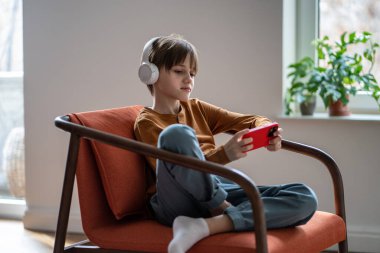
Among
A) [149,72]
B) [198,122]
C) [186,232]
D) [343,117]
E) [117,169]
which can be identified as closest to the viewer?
[186,232]

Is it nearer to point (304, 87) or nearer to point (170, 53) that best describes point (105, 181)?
point (170, 53)

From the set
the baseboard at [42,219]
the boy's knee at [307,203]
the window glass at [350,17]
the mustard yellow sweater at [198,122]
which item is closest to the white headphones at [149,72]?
the mustard yellow sweater at [198,122]

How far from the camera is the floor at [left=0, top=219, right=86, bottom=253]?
302 cm

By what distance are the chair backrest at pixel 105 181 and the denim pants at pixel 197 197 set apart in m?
0.08

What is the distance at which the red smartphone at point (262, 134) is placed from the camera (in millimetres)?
1979

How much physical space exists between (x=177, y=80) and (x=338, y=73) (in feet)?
3.34

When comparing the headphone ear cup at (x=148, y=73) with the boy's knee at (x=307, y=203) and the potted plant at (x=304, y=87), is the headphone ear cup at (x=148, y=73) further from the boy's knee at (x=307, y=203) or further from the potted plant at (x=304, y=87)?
the potted plant at (x=304, y=87)

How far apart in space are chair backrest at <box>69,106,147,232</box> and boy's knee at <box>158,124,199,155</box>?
24cm

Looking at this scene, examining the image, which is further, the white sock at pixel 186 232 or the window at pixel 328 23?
the window at pixel 328 23

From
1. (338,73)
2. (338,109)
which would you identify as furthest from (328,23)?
(338,109)

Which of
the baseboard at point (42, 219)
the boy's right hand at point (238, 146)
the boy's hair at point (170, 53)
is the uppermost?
the boy's hair at point (170, 53)

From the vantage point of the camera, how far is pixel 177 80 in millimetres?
2225

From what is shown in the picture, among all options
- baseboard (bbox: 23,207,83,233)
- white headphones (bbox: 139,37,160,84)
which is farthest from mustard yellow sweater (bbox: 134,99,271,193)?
baseboard (bbox: 23,207,83,233)

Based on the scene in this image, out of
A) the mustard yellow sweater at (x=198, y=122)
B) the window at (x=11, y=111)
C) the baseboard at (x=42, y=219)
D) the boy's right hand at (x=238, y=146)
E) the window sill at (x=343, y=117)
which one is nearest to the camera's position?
the boy's right hand at (x=238, y=146)
